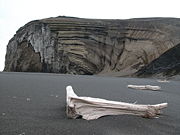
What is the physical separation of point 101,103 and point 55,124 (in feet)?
3.79

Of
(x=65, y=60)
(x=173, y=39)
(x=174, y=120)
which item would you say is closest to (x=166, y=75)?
(x=173, y=39)

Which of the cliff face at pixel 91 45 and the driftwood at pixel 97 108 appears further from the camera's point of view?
the cliff face at pixel 91 45

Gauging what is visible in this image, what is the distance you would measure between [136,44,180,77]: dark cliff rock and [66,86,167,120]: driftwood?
56913mm

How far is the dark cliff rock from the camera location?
62250mm

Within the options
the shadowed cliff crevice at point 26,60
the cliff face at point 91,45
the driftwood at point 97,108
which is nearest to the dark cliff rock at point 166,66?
the cliff face at point 91,45

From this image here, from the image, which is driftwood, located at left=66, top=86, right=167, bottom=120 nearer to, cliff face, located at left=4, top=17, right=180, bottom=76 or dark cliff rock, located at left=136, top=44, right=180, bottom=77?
dark cliff rock, located at left=136, top=44, right=180, bottom=77

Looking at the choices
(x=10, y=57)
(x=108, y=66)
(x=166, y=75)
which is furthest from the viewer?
(x=10, y=57)

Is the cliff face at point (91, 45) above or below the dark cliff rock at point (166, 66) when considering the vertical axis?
above

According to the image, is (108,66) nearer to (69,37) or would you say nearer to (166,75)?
(69,37)

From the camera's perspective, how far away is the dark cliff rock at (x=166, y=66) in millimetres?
62250

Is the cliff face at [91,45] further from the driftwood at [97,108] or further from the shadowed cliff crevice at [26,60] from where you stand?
the driftwood at [97,108]

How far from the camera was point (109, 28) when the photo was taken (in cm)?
9075

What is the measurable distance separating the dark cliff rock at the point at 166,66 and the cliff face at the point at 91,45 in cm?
1044

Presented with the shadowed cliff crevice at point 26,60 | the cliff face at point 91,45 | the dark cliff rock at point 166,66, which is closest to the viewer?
the dark cliff rock at point 166,66
